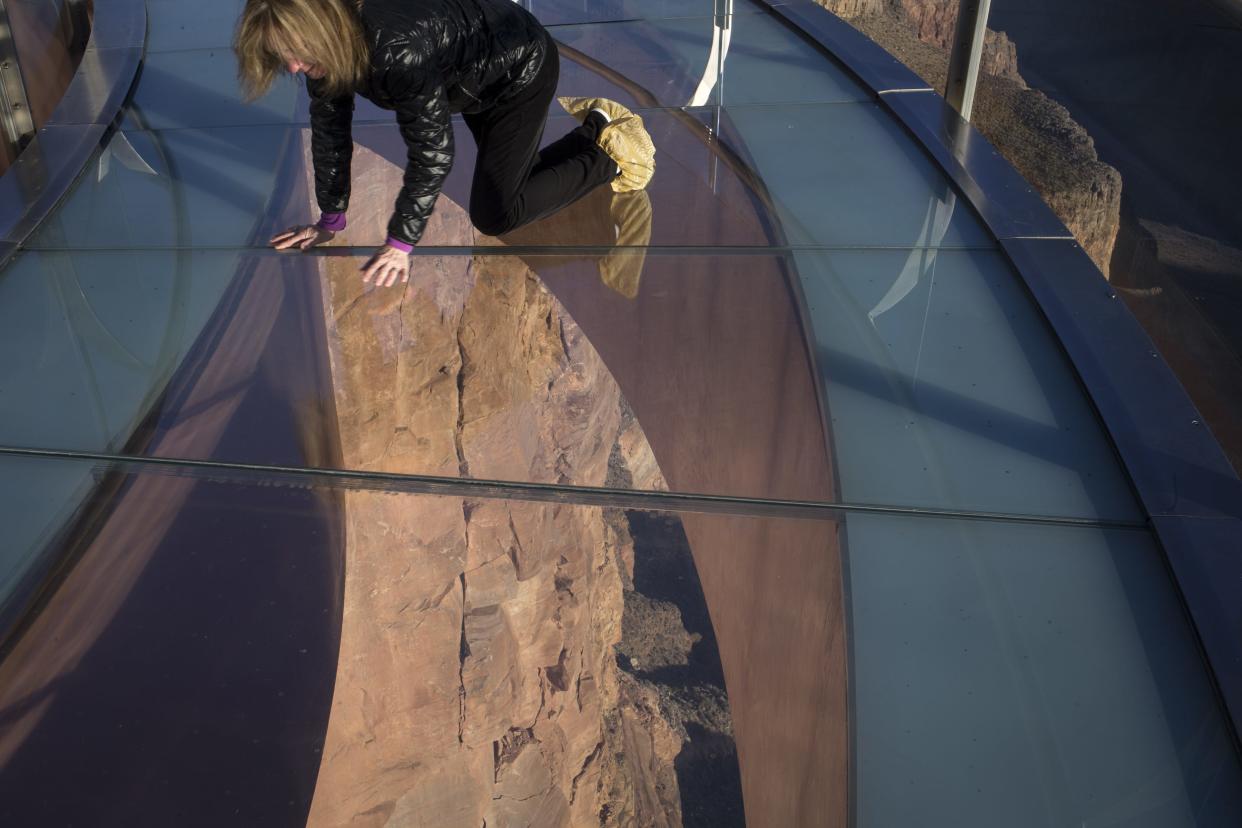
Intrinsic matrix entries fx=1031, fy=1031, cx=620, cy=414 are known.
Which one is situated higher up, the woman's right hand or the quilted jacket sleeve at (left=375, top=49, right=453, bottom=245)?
the quilted jacket sleeve at (left=375, top=49, right=453, bottom=245)

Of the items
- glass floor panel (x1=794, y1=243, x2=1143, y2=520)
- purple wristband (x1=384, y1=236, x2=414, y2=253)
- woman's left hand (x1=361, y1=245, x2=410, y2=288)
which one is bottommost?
glass floor panel (x1=794, y1=243, x2=1143, y2=520)

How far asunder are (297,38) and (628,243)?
1.34 metres

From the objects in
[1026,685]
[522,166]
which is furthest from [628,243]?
[1026,685]

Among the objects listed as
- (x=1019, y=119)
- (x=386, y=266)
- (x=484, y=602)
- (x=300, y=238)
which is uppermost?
(x=386, y=266)

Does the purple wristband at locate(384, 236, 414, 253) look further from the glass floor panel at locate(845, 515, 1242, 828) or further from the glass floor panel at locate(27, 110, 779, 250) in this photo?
the glass floor panel at locate(845, 515, 1242, 828)

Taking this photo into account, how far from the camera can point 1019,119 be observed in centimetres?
3866

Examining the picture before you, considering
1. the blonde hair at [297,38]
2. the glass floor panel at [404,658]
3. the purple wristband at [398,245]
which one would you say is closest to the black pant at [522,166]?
the purple wristband at [398,245]

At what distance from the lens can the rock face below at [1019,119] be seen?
3312cm

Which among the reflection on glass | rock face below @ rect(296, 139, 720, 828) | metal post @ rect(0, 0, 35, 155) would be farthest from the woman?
metal post @ rect(0, 0, 35, 155)

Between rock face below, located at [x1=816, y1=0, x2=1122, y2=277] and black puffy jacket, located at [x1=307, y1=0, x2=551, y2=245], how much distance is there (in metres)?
32.5

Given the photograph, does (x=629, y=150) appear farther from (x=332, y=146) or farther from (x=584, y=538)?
(x=584, y=538)

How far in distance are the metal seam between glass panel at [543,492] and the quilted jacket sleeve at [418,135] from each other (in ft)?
2.37

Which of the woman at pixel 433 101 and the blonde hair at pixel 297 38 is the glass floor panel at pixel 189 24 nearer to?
the woman at pixel 433 101

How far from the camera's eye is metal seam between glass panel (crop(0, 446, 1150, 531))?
1984mm
